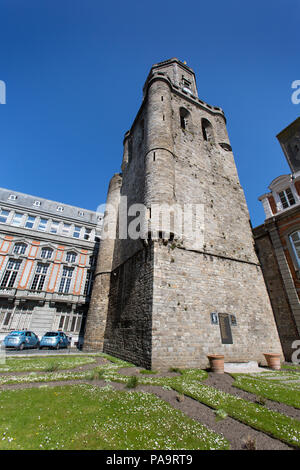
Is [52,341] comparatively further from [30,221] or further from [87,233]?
[30,221]

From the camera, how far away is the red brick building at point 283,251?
546 inches

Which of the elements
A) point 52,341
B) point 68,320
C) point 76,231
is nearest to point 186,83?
point 76,231

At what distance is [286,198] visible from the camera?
16.8 metres

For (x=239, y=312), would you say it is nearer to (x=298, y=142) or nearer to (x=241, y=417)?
(x=241, y=417)

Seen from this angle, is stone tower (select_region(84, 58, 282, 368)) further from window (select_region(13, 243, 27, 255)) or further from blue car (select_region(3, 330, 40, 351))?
window (select_region(13, 243, 27, 255))

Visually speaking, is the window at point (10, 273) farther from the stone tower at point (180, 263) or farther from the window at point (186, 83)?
the window at point (186, 83)

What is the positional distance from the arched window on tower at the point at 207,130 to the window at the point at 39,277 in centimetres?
2232

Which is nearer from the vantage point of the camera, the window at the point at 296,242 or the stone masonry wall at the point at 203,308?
the stone masonry wall at the point at 203,308

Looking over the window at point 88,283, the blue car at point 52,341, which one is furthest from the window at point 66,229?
the blue car at point 52,341

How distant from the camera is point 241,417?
4637 mm

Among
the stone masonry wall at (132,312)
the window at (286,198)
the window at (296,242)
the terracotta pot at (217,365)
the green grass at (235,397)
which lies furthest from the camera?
the window at (286,198)
